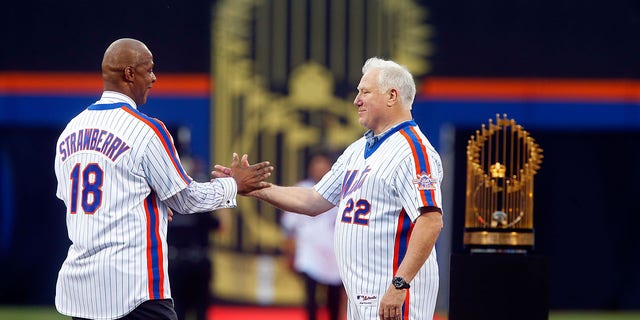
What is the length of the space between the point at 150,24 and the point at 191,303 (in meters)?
3.16

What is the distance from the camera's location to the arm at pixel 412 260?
406 centimetres

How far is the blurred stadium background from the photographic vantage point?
9.37 m

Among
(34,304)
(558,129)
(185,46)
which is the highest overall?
(185,46)

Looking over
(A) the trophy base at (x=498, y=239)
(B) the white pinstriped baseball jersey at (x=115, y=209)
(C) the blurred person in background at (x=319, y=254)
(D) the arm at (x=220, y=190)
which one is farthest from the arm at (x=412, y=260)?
(C) the blurred person in background at (x=319, y=254)

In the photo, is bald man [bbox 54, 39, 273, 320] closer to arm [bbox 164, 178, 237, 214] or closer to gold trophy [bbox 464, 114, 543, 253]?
arm [bbox 164, 178, 237, 214]

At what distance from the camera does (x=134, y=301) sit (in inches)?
151

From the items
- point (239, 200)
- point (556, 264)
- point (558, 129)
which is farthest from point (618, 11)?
point (239, 200)

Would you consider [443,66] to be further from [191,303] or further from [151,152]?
[151,152]

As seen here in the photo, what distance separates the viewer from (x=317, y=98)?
9672 millimetres

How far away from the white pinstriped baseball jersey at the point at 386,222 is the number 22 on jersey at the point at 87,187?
100cm

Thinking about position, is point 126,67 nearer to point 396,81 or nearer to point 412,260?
point 396,81

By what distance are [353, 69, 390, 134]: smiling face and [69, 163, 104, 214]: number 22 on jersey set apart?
111 cm

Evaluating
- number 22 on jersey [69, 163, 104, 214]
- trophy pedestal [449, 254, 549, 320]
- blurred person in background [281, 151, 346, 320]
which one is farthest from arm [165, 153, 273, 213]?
blurred person in background [281, 151, 346, 320]

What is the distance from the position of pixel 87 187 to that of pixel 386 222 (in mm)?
1146
